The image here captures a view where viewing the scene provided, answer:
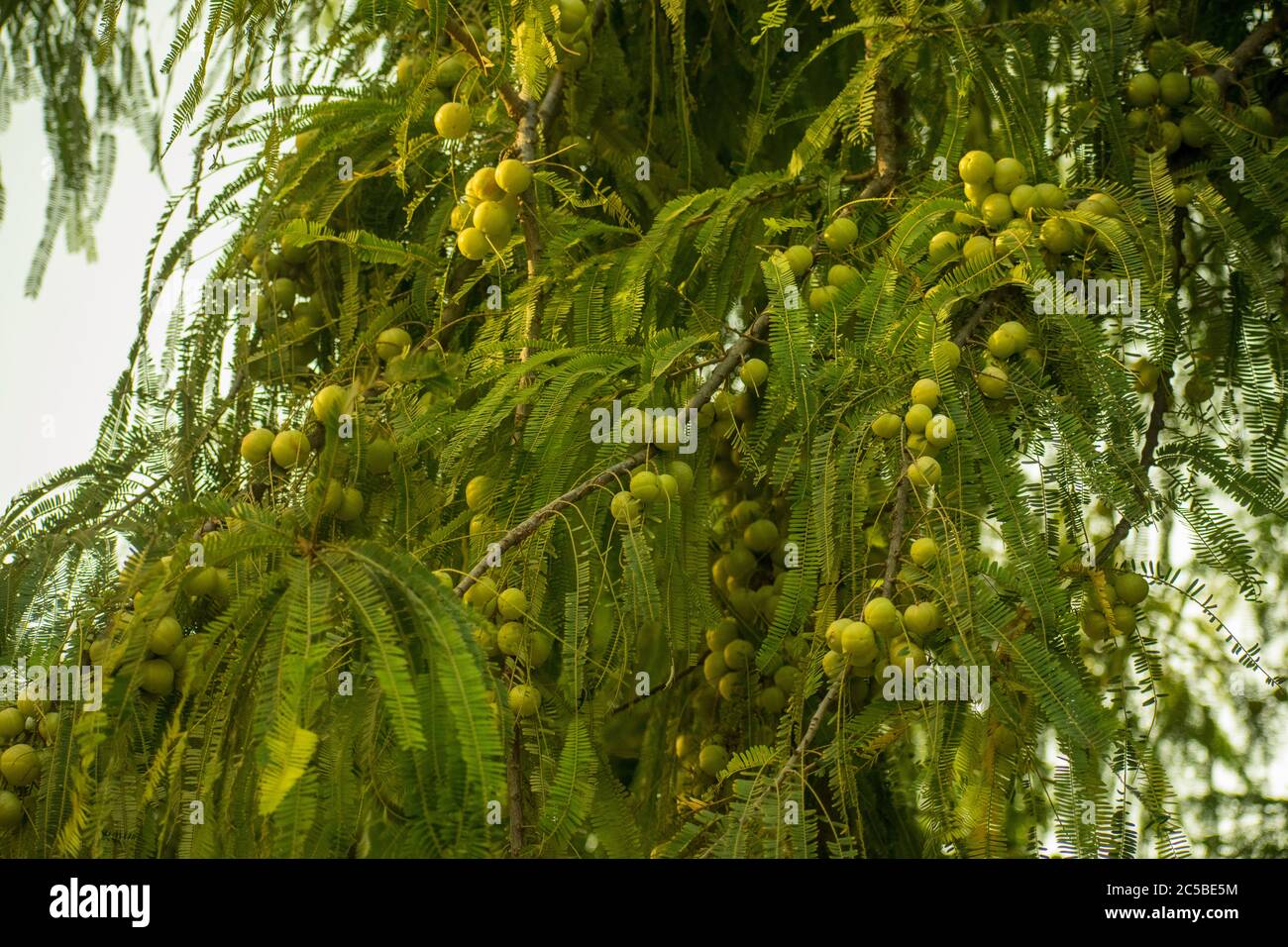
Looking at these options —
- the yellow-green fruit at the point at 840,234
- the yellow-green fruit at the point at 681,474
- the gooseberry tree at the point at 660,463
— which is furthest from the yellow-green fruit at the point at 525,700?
the yellow-green fruit at the point at 840,234

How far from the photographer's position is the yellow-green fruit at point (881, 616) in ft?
6.18

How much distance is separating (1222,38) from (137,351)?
2.45 m

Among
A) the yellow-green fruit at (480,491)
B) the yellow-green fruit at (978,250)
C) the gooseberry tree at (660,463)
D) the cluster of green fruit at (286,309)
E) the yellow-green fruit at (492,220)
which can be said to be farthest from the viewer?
A: the cluster of green fruit at (286,309)

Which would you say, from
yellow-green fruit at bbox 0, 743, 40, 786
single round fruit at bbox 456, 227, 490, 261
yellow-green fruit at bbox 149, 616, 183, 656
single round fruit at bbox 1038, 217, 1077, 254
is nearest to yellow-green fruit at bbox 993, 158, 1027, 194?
single round fruit at bbox 1038, 217, 1077, 254

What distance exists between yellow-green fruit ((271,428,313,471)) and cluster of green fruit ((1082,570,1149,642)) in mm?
1260

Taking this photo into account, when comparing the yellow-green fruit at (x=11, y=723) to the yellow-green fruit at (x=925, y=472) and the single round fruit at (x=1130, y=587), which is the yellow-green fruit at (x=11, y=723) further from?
the single round fruit at (x=1130, y=587)

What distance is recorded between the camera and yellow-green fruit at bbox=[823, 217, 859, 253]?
2398 millimetres

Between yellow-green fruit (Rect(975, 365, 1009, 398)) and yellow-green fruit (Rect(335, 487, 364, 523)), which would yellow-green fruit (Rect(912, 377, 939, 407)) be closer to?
yellow-green fruit (Rect(975, 365, 1009, 398))

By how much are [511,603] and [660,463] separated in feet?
1.13

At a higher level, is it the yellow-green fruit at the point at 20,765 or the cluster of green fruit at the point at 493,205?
the cluster of green fruit at the point at 493,205

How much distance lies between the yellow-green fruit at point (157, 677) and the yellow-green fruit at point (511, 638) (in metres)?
0.44

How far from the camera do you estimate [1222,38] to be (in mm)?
3135

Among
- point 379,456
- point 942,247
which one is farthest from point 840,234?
point 379,456

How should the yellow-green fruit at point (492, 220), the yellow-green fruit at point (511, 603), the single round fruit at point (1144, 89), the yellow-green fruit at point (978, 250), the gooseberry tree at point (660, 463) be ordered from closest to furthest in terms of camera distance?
the gooseberry tree at point (660, 463), the yellow-green fruit at point (511, 603), the yellow-green fruit at point (978, 250), the yellow-green fruit at point (492, 220), the single round fruit at point (1144, 89)
